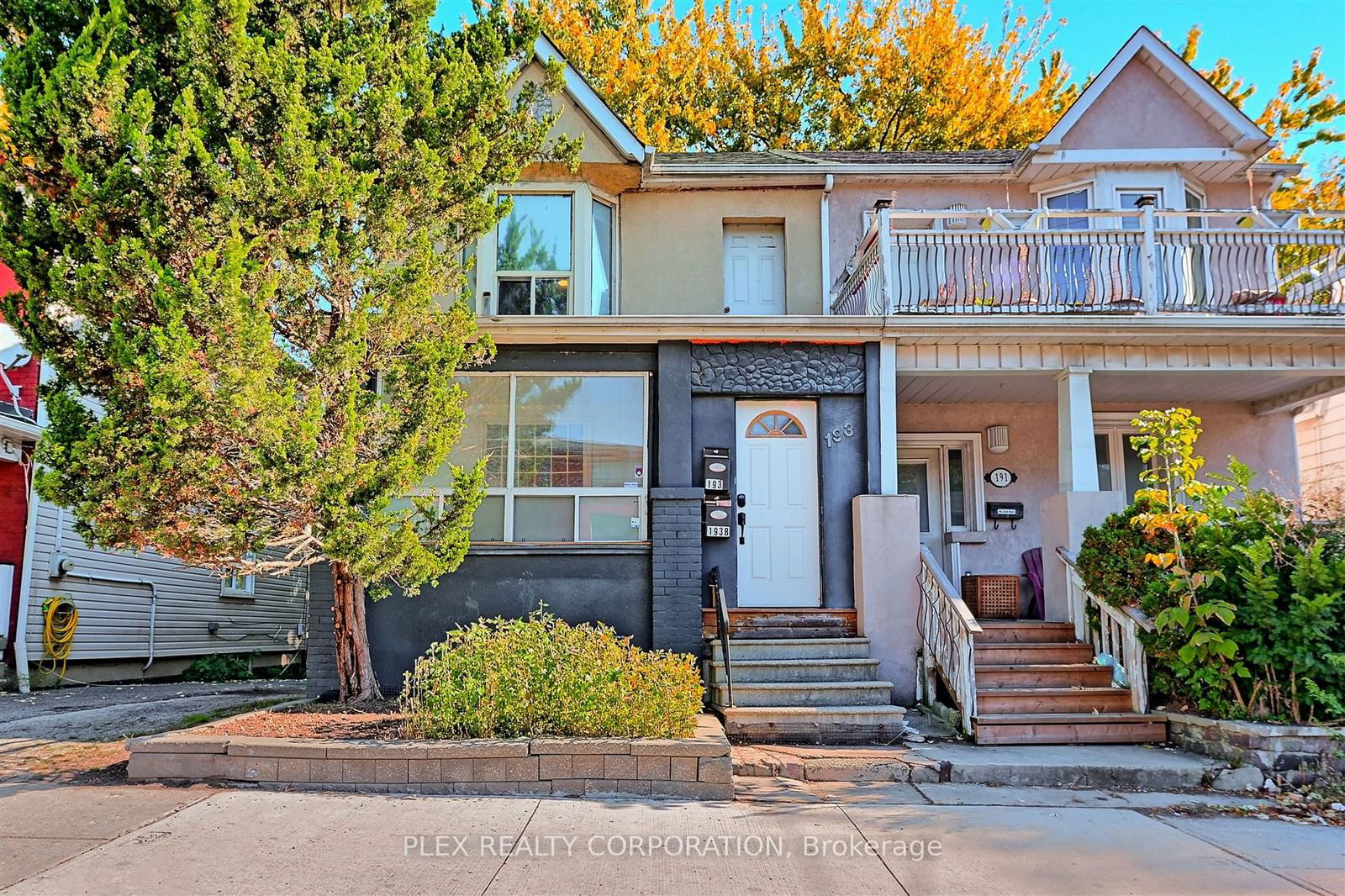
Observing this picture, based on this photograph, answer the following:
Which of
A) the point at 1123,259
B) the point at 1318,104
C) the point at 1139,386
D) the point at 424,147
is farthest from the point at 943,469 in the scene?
the point at 1318,104

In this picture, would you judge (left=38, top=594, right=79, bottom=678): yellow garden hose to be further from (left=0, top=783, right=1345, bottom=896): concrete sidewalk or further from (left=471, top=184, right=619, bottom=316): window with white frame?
(left=0, top=783, right=1345, bottom=896): concrete sidewalk

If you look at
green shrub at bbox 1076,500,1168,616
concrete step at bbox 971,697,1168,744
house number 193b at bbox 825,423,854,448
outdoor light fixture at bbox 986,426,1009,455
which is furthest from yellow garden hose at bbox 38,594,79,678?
green shrub at bbox 1076,500,1168,616

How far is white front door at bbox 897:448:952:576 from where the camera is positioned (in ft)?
38.4

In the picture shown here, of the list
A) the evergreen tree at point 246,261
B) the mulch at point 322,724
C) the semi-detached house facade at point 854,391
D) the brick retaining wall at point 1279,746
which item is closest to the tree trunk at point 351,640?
the evergreen tree at point 246,261

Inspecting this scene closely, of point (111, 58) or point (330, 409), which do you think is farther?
point (330, 409)

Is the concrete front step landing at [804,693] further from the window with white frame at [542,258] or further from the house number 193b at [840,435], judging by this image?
the window with white frame at [542,258]

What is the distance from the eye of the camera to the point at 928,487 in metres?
11.9

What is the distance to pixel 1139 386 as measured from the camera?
34.9ft

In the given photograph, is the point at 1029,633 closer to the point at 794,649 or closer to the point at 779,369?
the point at 794,649

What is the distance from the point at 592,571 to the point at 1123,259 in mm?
6464

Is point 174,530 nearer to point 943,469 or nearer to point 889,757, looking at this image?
point 889,757

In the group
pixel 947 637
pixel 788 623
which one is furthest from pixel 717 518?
pixel 947 637

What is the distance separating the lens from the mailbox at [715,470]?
966cm

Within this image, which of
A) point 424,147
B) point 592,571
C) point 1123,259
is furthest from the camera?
point 1123,259
